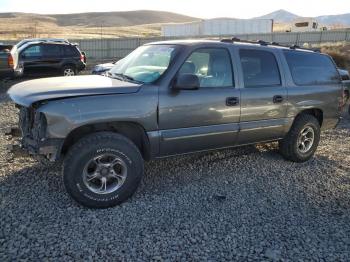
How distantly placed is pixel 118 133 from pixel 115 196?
0.69 meters

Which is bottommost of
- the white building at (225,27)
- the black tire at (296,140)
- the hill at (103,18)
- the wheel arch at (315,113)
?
the black tire at (296,140)

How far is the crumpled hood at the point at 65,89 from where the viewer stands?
12.6 ft

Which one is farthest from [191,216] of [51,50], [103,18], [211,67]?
[103,18]

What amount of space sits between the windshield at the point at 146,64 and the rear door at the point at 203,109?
240 millimetres

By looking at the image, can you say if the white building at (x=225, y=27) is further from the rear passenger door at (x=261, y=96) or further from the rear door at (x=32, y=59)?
the rear passenger door at (x=261, y=96)

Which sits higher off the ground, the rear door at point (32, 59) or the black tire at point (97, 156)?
the rear door at point (32, 59)

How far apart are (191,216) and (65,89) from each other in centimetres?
188

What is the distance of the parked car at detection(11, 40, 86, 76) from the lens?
1424cm

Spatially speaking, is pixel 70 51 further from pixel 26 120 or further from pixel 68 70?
pixel 26 120

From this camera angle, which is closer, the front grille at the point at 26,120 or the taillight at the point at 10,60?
the front grille at the point at 26,120

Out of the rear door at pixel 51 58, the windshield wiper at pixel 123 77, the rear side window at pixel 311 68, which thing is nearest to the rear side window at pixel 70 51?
the rear door at pixel 51 58

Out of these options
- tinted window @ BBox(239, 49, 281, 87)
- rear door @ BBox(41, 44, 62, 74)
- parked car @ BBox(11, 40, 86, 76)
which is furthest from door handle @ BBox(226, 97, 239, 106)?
rear door @ BBox(41, 44, 62, 74)

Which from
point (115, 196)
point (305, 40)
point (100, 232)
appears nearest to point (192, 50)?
point (115, 196)

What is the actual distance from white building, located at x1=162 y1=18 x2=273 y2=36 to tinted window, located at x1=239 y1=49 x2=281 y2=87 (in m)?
41.5
